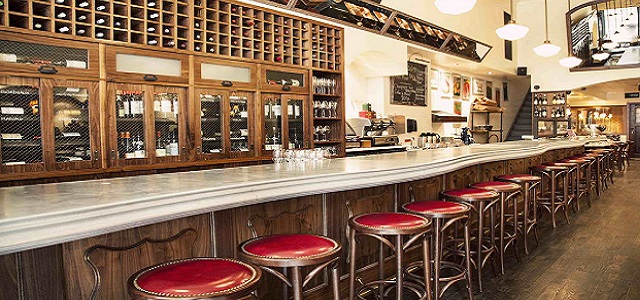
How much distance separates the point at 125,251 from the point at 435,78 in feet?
31.2

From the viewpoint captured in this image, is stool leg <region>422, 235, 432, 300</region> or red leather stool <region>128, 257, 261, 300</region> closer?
red leather stool <region>128, 257, 261, 300</region>

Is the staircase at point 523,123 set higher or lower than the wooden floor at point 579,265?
higher

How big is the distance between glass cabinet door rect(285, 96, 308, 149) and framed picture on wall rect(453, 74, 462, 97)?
6.40 meters

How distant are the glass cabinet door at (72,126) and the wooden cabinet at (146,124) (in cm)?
19

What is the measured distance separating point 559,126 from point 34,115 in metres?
13.2

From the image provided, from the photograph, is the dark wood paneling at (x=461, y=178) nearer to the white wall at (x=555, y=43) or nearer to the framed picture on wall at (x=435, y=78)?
the framed picture on wall at (x=435, y=78)

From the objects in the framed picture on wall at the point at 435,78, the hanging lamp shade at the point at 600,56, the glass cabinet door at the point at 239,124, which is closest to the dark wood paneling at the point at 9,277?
the glass cabinet door at the point at 239,124

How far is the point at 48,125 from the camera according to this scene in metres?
3.99

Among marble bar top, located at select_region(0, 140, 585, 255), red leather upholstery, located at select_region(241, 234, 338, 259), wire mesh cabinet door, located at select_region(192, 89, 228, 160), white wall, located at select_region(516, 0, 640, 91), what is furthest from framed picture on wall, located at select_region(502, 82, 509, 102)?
red leather upholstery, located at select_region(241, 234, 338, 259)

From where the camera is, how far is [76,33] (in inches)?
164

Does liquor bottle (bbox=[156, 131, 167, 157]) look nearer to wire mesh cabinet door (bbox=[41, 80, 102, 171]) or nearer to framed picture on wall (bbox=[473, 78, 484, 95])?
wire mesh cabinet door (bbox=[41, 80, 102, 171])

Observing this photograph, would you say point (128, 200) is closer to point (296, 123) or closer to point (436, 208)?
point (436, 208)

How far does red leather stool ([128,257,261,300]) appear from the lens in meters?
1.45

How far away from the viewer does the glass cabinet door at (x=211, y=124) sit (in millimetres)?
5125
